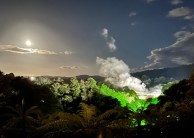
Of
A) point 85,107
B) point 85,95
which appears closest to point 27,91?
point 85,95

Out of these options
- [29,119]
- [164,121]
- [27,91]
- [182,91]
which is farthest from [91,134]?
[182,91]

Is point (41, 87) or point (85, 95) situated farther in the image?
point (85, 95)

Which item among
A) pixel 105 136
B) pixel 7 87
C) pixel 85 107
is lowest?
pixel 105 136

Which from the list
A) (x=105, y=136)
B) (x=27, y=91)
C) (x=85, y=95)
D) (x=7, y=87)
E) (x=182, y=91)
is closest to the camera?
(x=105, y=136)

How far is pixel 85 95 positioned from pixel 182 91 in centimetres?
1688

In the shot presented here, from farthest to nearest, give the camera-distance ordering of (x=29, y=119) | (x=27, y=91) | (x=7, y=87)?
1. (x=27, y=91)
2. (x=7, y=87)
3. (x=29, y=119)

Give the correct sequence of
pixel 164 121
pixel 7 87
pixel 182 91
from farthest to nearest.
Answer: pixel 182 91 → pixel 7 87 → pixel 164 121

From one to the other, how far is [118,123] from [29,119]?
998 centimetres

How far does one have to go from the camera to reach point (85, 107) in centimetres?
2145

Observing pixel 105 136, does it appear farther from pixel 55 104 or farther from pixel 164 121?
pixel 55 104

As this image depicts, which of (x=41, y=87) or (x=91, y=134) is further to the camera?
(x=41, y=87)

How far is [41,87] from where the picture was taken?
182ft

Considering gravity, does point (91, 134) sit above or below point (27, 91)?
below

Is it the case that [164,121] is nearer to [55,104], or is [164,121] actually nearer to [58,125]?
[58,125]
